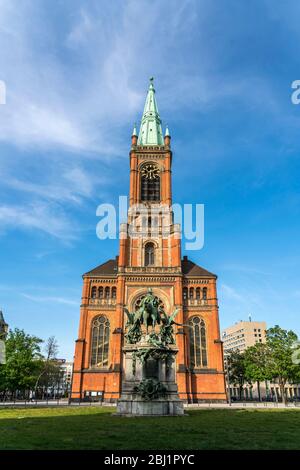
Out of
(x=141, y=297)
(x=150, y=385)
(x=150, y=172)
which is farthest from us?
(x=150, y=172)

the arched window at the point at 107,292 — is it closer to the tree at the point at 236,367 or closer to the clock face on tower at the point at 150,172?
the clock face on tower at the point at 150,172

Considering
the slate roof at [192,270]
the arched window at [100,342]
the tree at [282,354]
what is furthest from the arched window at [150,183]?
the tree at [282,354]

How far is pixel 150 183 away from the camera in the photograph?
5941 centimetres

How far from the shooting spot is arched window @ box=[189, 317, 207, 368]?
1809 inches

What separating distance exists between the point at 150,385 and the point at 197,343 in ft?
92.8

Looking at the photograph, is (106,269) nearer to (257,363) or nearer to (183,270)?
(183,270)

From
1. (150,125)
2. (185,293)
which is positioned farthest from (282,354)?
(150,125)

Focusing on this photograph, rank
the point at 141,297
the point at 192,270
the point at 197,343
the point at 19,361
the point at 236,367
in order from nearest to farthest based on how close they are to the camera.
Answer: the point at 19,361, the point at 197,343, the point at 141,297, the point at 192,270, the point at 236,367

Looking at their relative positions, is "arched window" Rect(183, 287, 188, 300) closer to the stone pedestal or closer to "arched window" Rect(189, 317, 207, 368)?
"arched window" Rect(189, 317, 207, 368)

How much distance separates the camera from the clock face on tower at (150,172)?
5959 cm

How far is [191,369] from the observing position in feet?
147
